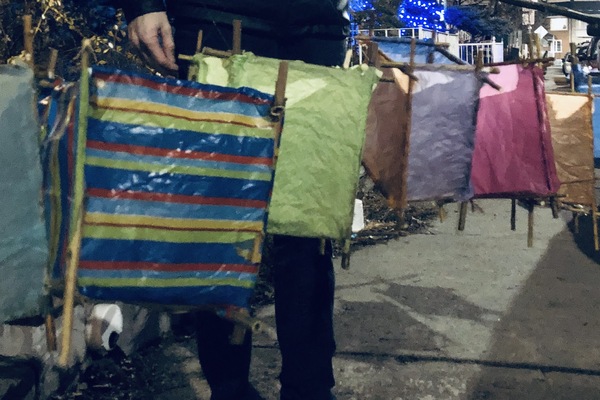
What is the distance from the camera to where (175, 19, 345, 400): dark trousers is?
7.10 ft

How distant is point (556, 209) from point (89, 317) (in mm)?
2049

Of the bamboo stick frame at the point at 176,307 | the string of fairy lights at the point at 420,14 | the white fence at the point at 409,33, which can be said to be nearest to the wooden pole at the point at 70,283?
the bamboo stick frame at the point at 176,307

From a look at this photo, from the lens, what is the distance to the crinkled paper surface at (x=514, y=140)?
289cm

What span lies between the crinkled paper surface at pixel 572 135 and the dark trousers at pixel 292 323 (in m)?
1.63

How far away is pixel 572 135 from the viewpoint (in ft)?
11.2

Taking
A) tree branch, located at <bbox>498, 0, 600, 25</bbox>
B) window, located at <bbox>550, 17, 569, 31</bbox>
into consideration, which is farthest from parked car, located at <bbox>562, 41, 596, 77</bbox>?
window, located at <bbox>550, 17, 569, 31</bbox>

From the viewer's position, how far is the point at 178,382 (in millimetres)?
2973

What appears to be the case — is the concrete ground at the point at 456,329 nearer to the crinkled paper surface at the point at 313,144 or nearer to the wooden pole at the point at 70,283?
the wooden pole at the point at 70,283

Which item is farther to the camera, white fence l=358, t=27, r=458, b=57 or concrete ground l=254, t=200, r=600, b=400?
white fence l=358, t=27, r=458, b=57

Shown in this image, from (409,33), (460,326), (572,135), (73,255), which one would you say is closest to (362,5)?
(409,33)

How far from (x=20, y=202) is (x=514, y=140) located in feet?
6.79

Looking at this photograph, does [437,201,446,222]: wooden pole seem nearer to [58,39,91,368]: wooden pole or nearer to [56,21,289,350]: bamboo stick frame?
[56,21,289,350]: bamboo stick frame

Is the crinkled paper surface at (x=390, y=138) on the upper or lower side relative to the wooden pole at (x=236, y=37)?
lower

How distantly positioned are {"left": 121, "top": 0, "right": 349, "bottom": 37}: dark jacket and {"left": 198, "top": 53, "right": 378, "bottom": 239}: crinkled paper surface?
23 cm
